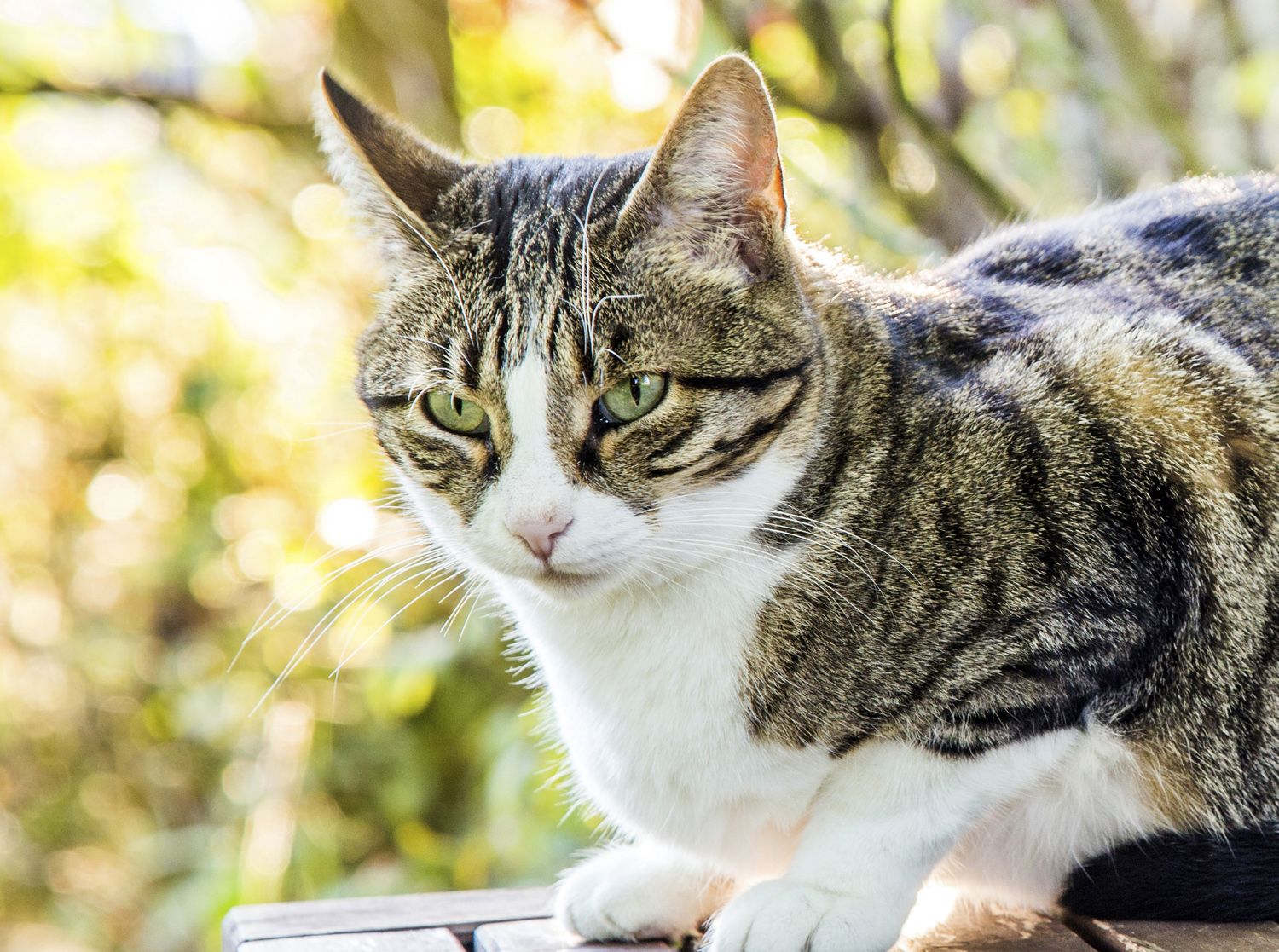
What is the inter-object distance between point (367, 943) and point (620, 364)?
0.78m

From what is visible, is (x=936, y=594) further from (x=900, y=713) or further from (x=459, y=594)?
(x=459, y=594)

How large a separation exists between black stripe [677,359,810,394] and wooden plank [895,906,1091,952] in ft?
2.16

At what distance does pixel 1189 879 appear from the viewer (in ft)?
4.67

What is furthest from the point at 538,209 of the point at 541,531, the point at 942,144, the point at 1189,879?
the point at 942,144

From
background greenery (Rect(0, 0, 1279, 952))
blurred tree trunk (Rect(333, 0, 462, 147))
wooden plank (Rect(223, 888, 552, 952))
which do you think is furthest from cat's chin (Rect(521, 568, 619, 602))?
blurred tree trunk (Rect(333, 0, 462, 147))

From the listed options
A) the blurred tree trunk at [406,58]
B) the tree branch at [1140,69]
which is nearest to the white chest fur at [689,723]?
the tree branch at [1140,69]

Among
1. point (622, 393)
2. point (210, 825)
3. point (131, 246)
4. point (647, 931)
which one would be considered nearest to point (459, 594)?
point (210, 825)

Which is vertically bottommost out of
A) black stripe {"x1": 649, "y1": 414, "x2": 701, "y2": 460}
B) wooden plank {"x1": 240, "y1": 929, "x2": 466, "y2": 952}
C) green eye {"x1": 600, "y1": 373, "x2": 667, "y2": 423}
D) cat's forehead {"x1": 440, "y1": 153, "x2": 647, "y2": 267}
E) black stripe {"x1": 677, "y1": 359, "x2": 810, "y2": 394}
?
wooden plank {"x1": 240, "y1": 929, "x2": 466, "y2": 952}

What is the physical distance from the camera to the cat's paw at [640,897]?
5.24ft

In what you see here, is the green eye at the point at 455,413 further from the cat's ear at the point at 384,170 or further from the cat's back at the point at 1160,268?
the cat's back at the point at 1160,268

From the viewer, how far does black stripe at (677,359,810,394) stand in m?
1.42

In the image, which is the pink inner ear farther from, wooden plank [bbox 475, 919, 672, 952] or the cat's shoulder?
wooden plank [bbox 475, 919, 672, 952]

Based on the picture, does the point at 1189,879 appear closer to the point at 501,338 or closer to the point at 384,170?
the point at 501,338

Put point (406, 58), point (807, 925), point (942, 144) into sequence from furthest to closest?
point (406, 58)
point (942, 144)
point (807, 925)
